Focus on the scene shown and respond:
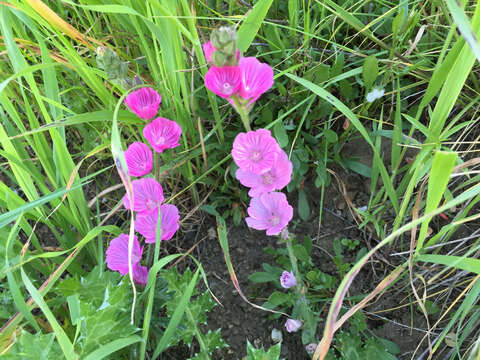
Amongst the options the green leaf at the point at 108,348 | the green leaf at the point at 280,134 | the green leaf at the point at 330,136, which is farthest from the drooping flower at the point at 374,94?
the green leaf at the point at 108,348

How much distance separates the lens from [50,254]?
979 millimetres

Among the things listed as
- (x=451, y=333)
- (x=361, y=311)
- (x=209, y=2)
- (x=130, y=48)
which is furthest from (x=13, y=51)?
(x=451, y=333)

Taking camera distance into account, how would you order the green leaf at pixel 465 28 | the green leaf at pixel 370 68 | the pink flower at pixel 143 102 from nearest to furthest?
the green leaf at pixel 465 28 < the pink flower at pixel 143 102 < the green leaf at pixel 370 68

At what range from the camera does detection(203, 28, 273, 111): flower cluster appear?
73 centimetres

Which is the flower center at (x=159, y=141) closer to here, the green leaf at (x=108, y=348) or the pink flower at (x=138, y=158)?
the pink flower at (x=138, y=158)

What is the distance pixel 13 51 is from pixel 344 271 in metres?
1.06

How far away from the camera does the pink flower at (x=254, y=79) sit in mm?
805

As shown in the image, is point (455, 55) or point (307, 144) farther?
point (307, 144)

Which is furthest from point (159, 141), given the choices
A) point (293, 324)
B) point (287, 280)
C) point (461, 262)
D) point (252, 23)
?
point (461, 262)

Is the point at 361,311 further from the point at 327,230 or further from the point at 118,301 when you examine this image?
the point at 118,301

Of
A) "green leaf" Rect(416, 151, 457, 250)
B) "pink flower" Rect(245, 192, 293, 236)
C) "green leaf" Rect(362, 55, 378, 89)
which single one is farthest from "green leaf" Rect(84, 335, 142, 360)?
"green leaf" Rect(362, 55, 378, 89)

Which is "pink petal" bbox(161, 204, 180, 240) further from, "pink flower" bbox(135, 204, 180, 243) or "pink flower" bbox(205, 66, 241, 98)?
"pink flower" bbox(205, 66, 241, 98)

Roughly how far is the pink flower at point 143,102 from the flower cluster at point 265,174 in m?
0.26

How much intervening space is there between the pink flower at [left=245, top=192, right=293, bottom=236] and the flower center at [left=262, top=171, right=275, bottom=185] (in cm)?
3
